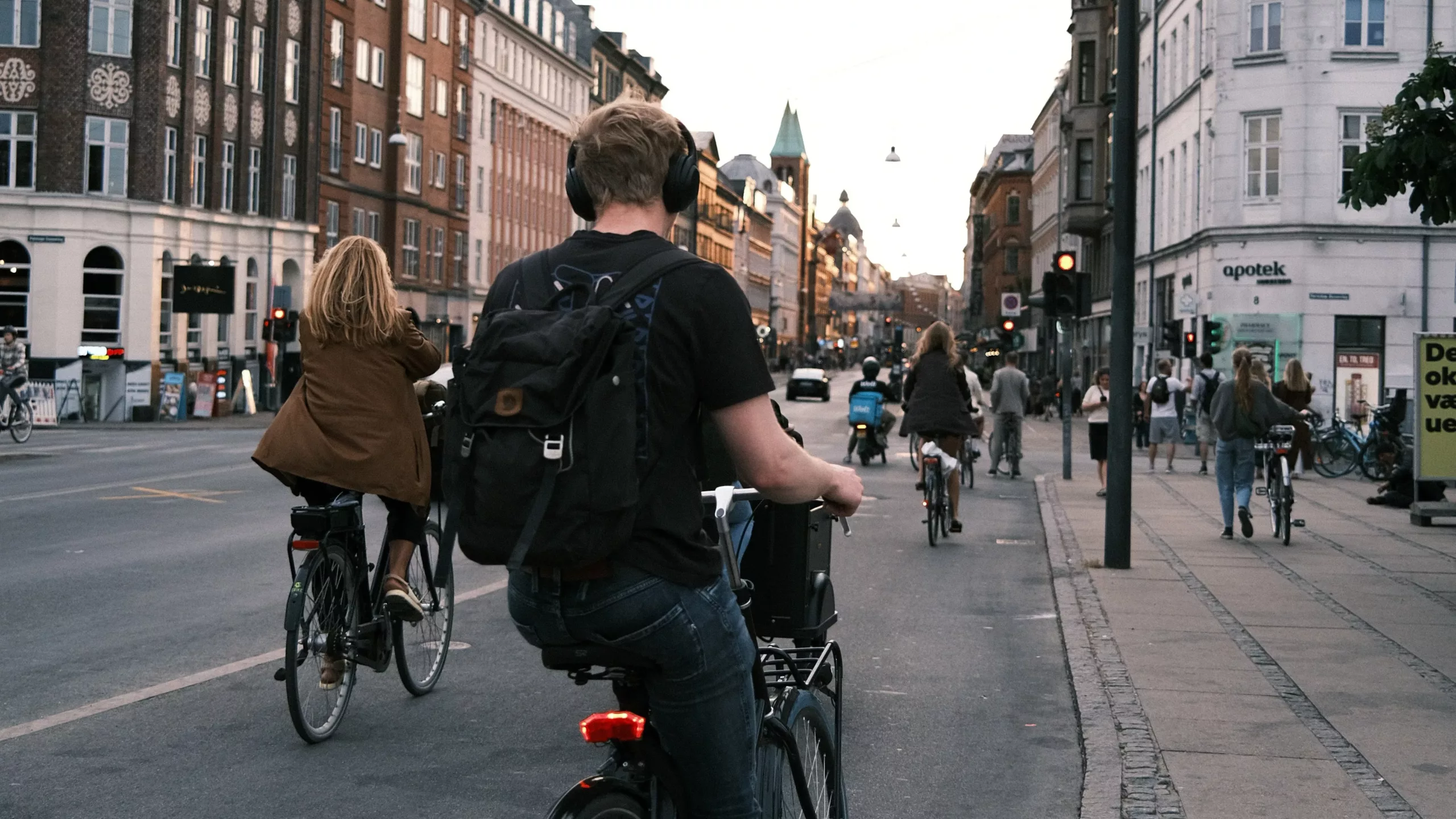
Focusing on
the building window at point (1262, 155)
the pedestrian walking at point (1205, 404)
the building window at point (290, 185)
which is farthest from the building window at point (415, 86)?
the pedestrian walking at point (1205, 404)

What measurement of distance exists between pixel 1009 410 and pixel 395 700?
17689mm

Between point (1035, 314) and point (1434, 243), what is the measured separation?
49957mm

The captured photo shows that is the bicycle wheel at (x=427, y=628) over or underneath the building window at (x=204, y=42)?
underneath

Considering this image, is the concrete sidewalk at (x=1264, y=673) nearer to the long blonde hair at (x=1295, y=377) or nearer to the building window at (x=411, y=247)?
the long blonde hair at (x=1295, y=377)

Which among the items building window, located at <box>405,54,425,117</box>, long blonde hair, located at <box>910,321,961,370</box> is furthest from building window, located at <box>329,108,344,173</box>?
long blonde hair, located at <box>910,321,961,370</box>

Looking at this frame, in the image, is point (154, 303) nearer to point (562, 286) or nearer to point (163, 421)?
point (163, 421)

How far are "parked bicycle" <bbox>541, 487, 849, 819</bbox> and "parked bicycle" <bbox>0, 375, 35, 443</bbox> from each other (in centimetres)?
2756

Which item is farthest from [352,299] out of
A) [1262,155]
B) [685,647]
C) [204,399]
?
[204,399]

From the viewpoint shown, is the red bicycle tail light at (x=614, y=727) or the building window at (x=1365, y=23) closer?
the red bicycle tail light at (x=614, y=727)

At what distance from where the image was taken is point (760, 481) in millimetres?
3084

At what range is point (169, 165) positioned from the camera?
43.5 m

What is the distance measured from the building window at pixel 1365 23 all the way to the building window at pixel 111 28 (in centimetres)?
2921

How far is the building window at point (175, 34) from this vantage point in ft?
141

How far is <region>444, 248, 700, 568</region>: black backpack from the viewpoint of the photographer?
276cm
